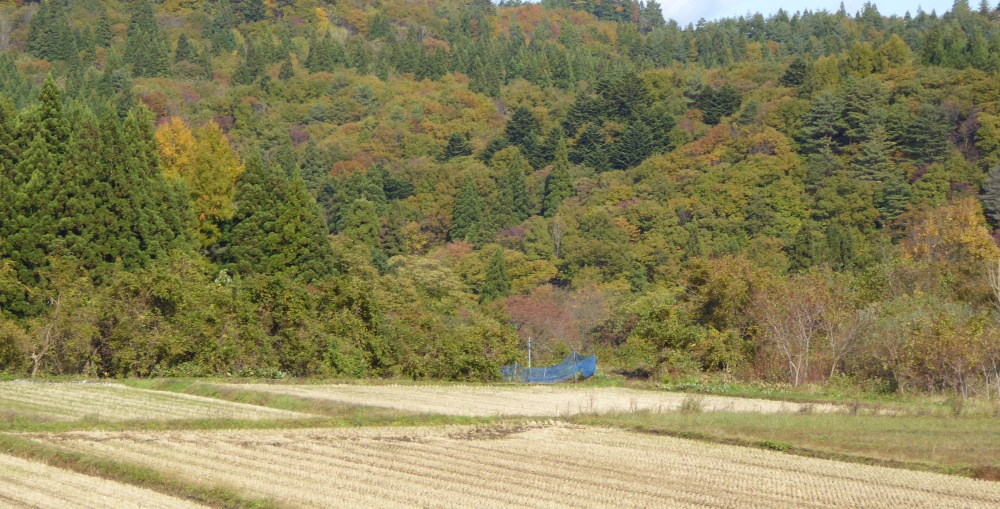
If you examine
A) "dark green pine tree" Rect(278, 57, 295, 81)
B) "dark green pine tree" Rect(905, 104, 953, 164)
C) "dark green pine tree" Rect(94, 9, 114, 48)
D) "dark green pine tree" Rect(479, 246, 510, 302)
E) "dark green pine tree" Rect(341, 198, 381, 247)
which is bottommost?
"dark green pine tree" Rect(479, 246, 510, 302)

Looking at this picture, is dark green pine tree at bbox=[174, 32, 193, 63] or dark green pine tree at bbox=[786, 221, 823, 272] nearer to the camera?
dark green pine tree at bbox=[786, 221, 823, 272]

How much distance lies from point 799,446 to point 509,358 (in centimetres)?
1740

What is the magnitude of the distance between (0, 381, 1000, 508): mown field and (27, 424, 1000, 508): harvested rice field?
0.04 m

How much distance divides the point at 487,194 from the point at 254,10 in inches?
2759

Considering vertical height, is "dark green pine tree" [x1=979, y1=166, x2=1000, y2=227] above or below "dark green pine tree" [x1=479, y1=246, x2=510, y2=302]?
above

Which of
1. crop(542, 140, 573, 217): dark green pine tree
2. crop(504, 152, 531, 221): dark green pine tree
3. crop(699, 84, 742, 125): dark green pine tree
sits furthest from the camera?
crop(699, 84, 742, 125): dark green pine tree

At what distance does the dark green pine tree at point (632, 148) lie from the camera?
92.9 meters

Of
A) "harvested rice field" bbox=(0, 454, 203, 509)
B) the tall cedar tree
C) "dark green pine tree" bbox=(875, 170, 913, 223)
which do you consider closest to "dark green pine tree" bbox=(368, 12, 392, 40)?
"dark green pine tree" bbox=(875, 170, 913, 223)

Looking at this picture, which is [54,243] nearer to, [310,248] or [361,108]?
[310,248]

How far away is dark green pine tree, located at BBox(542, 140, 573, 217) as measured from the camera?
83938mm

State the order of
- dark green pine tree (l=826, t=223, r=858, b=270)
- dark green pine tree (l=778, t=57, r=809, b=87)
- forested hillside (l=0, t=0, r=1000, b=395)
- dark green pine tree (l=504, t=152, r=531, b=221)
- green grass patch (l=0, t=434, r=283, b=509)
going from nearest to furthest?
1. green grass patch (l=0, t=434, r=283, b=509)
2. forested hillside (l=0, t=0, r=1000, b=395)
3. dark green pine tree (l=826, t=223, r=858, b=270)
4. dark green pine tree (l=504, t=152, r=531, b=221)
5. dark green pine tree (l=778, t=57, r=809, b=87)

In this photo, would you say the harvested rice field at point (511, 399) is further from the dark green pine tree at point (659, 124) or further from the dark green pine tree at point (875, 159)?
the dark green pine tree at point (659, 124)

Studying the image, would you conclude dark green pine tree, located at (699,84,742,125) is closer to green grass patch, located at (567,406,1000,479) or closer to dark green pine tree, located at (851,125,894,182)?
dark green pine tree, located at (851,125,894,182)

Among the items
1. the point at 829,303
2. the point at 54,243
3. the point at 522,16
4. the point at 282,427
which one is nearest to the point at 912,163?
the point at 829,303
